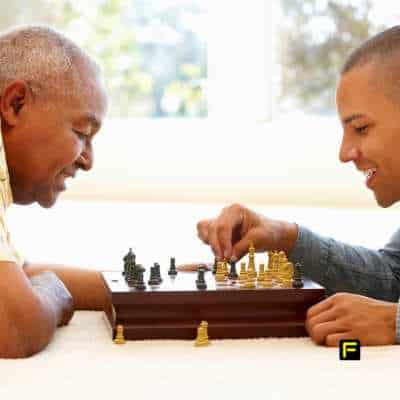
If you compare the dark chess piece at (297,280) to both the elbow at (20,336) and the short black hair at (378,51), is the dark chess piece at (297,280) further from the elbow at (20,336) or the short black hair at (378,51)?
the short black hair at (378,51)

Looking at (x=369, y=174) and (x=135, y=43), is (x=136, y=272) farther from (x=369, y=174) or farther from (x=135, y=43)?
(x=135, y=43)

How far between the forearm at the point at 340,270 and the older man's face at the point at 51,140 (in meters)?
0.52

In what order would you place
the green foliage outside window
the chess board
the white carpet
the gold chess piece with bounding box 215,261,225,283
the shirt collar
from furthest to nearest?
the green foliage outside window → the shirt collar → the gold chess piece with bounding box 215,261,225,283 → the chess board → the white carpet

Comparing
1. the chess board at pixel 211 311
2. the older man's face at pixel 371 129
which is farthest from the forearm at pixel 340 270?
the chess board at pixel 211 311

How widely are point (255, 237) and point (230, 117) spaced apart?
2.39 metres

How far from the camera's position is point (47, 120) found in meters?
1.97

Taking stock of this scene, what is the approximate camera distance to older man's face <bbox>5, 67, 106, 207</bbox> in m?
1.96

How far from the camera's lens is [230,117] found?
4395 millimetres

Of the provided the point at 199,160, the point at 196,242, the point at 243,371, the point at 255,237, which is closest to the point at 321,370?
the point at 243,371

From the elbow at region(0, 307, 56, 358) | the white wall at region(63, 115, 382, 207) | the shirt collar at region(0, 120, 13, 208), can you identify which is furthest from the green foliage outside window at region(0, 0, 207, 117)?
the elbow at region(0, 307, 56, 358)

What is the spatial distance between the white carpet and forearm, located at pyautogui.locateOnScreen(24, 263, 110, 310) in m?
0.30

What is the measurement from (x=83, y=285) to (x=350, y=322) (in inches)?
24.2

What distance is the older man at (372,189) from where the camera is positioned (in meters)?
2.05

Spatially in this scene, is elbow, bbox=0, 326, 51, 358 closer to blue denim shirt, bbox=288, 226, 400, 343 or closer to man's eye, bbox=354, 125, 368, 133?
blue denim shirt, bbox=288, 226, 400, 343
